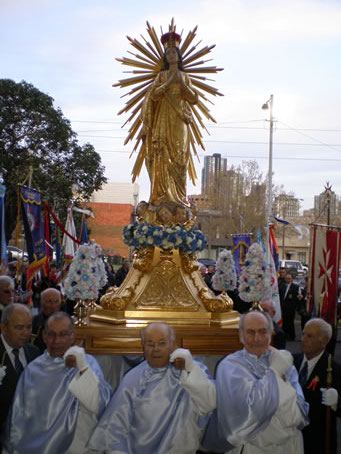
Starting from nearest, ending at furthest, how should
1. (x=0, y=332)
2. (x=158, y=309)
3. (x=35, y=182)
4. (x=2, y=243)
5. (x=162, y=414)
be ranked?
(x=162, y=414) < (x=0, y=332) < (x=158, y=309) < (x=2, y=243) < (x=35, y=182)

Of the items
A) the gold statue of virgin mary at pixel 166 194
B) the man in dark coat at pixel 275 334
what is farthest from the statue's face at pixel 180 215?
the man in dark coat at pixel 275 334

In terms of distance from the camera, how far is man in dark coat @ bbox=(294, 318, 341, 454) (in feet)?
14.8

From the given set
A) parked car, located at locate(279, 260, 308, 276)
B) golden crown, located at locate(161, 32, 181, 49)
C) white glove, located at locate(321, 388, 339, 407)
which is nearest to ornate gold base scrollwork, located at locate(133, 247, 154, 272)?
golden crown, located at locate(161, 32, 181, 49)

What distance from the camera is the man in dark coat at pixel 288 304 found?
544 inches

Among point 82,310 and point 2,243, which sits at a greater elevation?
point 2,243

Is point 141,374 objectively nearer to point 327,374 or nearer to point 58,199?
point 327,374

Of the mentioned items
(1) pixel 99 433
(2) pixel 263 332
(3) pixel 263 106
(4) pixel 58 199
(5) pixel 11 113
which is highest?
(3) pixel 263 106

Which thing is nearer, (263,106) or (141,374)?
(141,374)

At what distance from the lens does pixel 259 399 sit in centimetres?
366

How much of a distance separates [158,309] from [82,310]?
101 cm

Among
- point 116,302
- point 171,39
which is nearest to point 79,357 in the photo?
point 116,302

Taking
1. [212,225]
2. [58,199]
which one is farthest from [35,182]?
[212,225]

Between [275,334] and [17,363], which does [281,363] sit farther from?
[275,334]

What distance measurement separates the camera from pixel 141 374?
3893 mm
